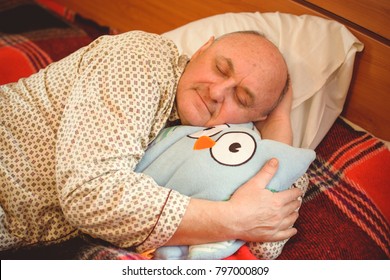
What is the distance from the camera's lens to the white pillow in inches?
51.3

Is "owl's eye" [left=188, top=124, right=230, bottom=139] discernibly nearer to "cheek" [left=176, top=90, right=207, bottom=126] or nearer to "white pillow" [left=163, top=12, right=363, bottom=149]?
"cheek" [left=176, top=90, right=207, bottom=126]

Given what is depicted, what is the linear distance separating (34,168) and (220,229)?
42 cm

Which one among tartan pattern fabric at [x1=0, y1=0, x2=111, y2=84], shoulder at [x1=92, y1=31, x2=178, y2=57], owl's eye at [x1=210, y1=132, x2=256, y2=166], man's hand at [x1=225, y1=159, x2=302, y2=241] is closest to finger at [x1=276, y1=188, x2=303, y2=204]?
man's hand at [x1=225, y1=159, x2=302, y2=241]

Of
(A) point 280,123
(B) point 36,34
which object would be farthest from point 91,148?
(B) point 36,34

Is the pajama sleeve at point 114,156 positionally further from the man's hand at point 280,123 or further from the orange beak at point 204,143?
the man's hand at point 280,123

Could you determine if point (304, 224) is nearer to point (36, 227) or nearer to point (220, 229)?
point (220, 229)

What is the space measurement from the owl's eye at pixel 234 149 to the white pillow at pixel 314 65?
0.29 metres

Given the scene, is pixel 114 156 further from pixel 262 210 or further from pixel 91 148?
pixel 262 210

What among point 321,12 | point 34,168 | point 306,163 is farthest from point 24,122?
point 321,12

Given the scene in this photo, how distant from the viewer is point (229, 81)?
110 centimetres

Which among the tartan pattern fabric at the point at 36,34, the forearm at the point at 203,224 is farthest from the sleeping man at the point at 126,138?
the tartan pattern fabric at the point at 36,34

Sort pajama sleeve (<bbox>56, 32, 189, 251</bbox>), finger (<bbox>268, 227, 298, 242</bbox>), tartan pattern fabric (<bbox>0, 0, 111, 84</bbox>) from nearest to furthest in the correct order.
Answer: pajama sleeve (<bbox>56, 32, 189, 251</bbox>) < finger (<bbox>268, 227, 298, 242</bbox>) < tartan pattern fabric (<bbox>0, 0, 111, 84</bbox>)

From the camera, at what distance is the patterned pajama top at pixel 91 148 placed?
0.91m

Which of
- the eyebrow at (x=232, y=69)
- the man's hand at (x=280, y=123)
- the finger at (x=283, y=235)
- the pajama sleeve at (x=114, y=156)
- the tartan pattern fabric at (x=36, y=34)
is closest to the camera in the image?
the pajama sleeve at (x=114, y=156)
